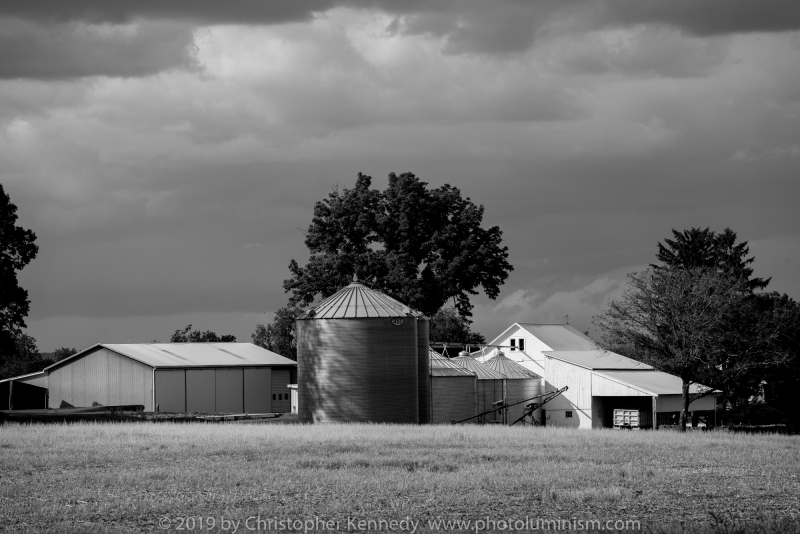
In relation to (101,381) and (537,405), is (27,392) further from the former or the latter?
(537,405)

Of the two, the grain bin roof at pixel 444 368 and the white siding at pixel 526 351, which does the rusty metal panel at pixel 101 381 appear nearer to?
the grain bin roof at pixel 444 368

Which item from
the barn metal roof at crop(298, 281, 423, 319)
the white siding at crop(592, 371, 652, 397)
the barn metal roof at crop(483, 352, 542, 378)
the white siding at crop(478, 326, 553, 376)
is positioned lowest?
the white siding at crop(592, 371, 652, 397)

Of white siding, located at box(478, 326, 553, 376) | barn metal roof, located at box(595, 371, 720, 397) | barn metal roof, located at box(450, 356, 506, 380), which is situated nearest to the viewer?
barn metal roof, located at box(595, 371, 720, 397)

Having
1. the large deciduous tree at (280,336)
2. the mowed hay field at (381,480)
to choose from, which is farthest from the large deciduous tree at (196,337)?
the mowed hay field at (381,480)

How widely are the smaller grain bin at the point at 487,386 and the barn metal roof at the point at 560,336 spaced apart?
35.7 ft

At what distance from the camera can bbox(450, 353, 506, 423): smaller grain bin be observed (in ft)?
206

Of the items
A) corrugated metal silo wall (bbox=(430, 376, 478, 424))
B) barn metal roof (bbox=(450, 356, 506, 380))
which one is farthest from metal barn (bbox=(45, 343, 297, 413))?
corrugated metal silo wall (bbox=(430, 376, 478, 424))

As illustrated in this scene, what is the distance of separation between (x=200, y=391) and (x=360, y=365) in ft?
78.2

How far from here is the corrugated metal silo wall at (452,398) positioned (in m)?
57.0

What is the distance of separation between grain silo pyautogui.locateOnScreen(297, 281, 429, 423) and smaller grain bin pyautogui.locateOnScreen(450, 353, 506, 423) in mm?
11654

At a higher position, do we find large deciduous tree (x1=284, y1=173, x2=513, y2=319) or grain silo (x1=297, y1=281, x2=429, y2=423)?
large deciduous tree (x1=284, y1=173, x2=513, y2=319)

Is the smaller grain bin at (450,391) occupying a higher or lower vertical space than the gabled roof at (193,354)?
lower

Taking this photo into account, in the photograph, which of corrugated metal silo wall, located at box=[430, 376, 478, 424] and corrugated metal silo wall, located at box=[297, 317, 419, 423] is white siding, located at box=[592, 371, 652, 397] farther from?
corrugated metal silo wall, located at box=[297, 317, 419, 423]

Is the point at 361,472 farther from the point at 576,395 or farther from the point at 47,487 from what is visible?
the point at 576,395
